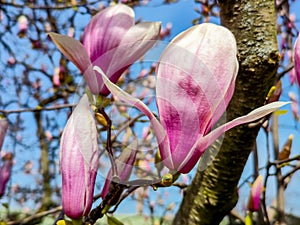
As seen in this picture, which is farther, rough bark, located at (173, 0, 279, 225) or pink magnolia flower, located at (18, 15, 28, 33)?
pink magnolia flower, located at (18, 15, 28, 33)

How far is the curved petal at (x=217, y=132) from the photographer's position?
1.32 feet

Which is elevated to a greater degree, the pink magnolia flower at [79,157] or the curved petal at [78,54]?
the curved petal at [78,54]

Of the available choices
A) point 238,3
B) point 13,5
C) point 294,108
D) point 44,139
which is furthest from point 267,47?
point 44,139

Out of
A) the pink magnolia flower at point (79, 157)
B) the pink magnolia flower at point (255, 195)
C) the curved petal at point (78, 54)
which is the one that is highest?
the curved petal at point (78, 54)

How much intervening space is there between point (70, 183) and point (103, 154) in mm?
101

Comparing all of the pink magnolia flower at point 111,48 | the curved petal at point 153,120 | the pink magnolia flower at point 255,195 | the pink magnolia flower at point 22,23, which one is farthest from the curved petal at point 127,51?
the pink magnolia flower at point 22,23

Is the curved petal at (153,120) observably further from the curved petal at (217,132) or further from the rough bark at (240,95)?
the rough bark at (240,95)

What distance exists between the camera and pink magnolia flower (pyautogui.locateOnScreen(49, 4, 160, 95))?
51cm

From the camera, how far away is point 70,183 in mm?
482

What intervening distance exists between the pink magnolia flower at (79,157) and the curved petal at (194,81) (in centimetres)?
10

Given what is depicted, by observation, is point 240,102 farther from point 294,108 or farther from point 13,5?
point 13,5

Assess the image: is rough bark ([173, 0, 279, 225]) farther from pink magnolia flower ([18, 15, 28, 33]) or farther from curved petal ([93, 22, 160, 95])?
pink magnolia flower ([18, 15, 28, 33])

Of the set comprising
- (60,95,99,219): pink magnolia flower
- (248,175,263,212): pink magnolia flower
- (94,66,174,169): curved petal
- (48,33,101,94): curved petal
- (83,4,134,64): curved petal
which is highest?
(83,4,134,64): curved petal

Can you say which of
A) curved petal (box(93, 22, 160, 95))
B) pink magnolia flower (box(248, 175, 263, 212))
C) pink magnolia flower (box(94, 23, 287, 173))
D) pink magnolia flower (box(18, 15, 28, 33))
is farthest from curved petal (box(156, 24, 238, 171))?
pink magnolia flower (box(18, 15, 28, 33))
